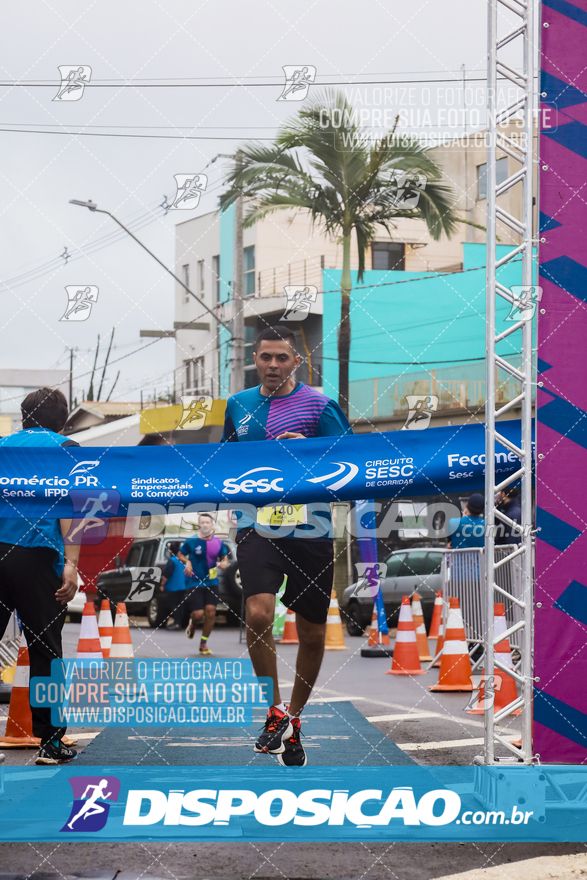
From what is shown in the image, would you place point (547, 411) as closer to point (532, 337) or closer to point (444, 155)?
point (532, 337)

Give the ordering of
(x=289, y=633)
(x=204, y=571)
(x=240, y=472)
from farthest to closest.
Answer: (x=289, y=633)
(x=204, y=571)
(x=240, y=472)

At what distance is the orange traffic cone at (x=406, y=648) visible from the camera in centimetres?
1010

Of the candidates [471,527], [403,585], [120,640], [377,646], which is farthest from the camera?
[403,585]

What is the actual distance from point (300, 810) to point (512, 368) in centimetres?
209

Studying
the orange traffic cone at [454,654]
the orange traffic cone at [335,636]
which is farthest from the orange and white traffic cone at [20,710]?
the orange traffic cone at [335,636]

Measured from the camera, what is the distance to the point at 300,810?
412 centimetres

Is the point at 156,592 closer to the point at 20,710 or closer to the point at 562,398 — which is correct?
the point at 20,710

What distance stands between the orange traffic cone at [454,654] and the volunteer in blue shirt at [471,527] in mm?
790

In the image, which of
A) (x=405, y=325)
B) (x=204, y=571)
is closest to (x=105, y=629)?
(x=204, y=571)

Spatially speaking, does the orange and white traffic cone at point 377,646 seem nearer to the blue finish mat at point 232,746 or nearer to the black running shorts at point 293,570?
the blue finish mat at point 232,746

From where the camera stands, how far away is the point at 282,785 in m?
4.23

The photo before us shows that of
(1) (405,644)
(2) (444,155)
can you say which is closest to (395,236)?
(2) (444,155)

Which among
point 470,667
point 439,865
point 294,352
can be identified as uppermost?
point 294,352

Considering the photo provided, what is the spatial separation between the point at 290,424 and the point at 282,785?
6.13 feet
